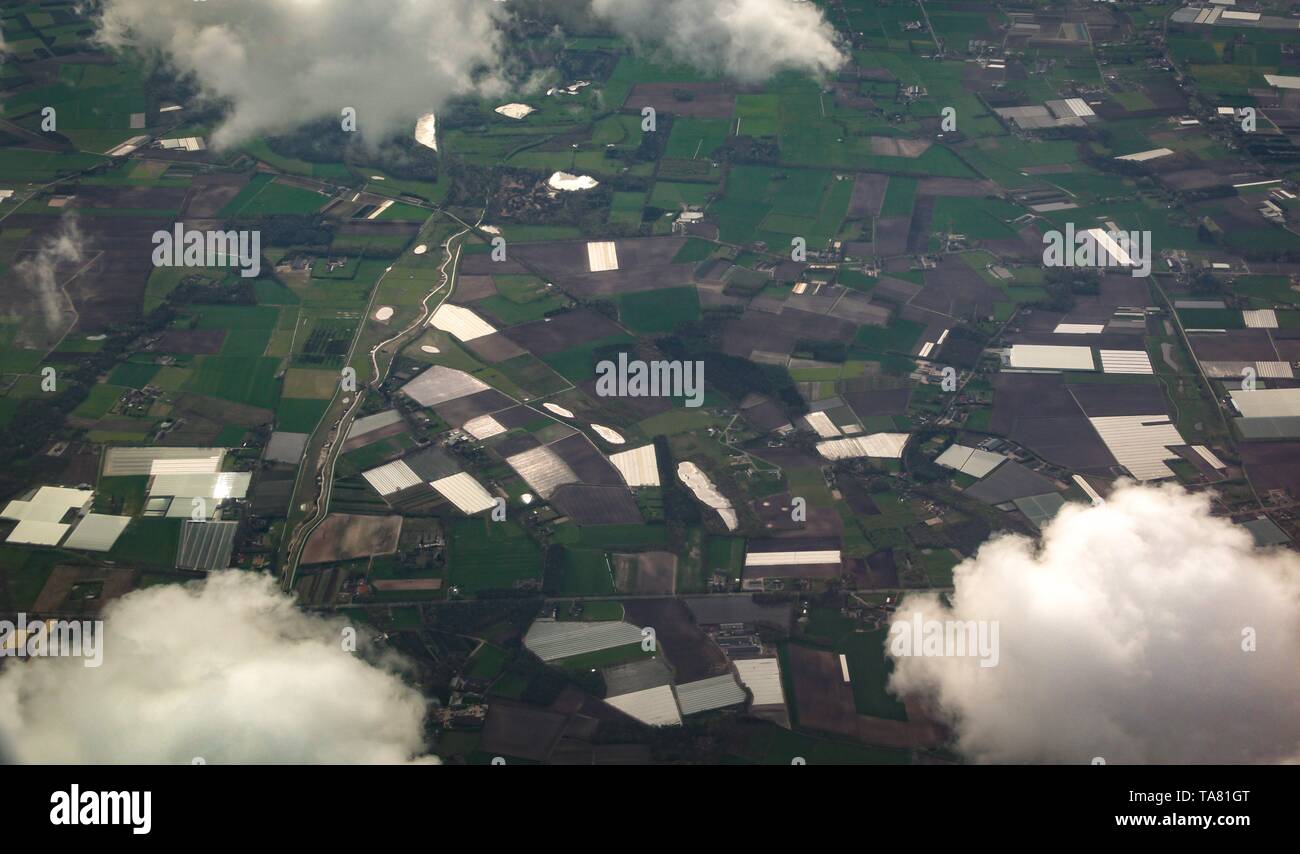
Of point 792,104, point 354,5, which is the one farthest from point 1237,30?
point 354,5

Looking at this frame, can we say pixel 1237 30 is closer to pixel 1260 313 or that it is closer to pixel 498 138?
pixel 1260 313
